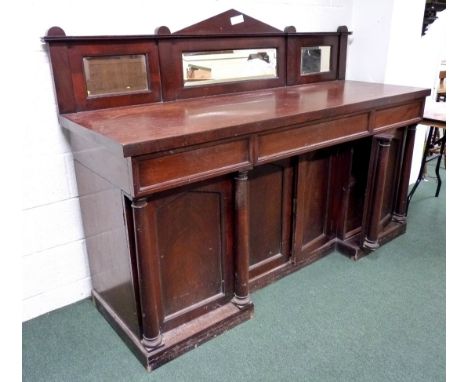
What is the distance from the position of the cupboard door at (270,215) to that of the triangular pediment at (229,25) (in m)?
0.71

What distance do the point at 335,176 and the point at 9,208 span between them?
178cm

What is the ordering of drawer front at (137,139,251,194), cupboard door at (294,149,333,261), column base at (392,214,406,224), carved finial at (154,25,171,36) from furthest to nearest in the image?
1. column base at (392,214,406,224)
2. cupboard door at (294,149,333,261)
3. carved finial at (154,25,171,36)
4. drawer front at (137,139,251,194)

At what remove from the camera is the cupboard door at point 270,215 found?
6.43 feet

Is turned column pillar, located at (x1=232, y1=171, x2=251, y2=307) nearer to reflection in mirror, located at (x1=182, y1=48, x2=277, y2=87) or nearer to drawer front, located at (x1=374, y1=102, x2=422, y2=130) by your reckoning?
reflection in mirror, located at (x1=182, y1=48, x2=277, y2=87)

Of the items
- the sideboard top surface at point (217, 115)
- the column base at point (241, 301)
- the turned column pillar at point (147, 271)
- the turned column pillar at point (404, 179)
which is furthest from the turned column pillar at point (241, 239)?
the turned column pillar at point (404, 179)

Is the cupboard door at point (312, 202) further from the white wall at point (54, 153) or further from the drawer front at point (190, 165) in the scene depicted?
the white wall at point (54, 153)

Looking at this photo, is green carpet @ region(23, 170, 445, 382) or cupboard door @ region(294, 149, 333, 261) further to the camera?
cupboard door @ region(294, 149, 333, 261)

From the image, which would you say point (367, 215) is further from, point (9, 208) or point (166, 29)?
point (9, 208)

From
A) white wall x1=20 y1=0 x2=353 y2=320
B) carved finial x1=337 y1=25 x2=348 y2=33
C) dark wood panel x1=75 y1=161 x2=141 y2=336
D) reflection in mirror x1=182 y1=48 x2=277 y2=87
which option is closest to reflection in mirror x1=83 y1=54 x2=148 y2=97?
white wall x1=20 y1=0 x2=353 y2=320

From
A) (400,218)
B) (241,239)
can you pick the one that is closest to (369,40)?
(400,218)

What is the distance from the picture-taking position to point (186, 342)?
173 centimetres

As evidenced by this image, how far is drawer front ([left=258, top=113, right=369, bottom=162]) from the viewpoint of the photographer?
1675 mm

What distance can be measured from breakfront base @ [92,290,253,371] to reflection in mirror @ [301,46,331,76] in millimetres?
1435

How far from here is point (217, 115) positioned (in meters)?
1.67
